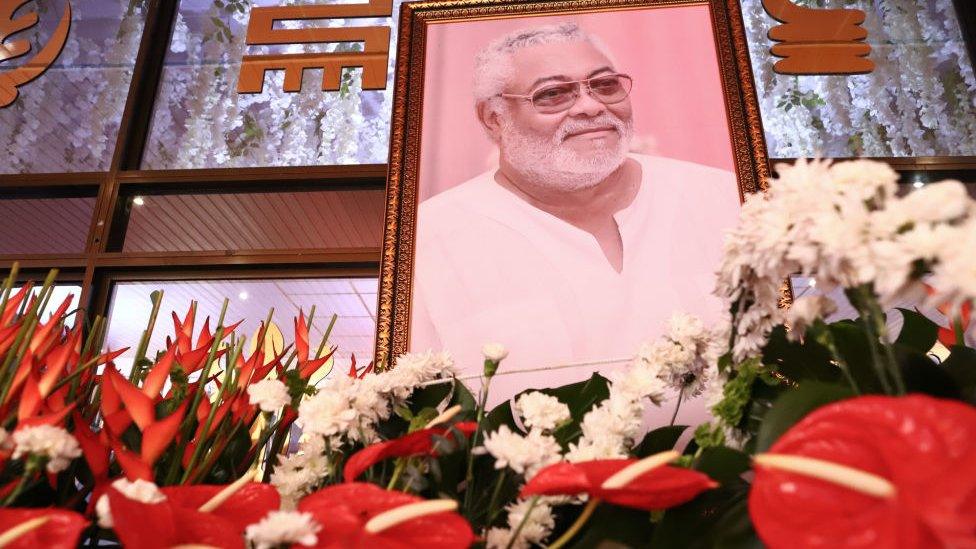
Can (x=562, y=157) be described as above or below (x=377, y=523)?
above

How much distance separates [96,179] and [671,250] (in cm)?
133

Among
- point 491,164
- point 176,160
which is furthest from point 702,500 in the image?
point 176,160

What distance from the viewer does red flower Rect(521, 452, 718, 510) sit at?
1.41 feet

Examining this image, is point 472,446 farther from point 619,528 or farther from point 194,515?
point 194,515

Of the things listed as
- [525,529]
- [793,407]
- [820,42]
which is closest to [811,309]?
[793,407]

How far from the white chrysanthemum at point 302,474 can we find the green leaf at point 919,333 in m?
0.65

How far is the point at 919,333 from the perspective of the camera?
72 centimetres

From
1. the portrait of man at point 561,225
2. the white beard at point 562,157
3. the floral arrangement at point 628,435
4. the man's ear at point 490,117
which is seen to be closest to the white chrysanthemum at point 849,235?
the floral arrangement at point 628,435

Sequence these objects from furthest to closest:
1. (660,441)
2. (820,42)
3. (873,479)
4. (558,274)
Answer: (820,42) < (558,274) < (660,441) < (873,479)

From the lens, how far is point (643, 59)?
4.18 ft

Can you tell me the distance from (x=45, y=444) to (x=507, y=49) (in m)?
1.08

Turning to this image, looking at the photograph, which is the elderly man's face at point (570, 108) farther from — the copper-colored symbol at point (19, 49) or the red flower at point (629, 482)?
the copper-colored symbol at point (19, 49)

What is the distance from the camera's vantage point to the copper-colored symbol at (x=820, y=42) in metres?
1.47

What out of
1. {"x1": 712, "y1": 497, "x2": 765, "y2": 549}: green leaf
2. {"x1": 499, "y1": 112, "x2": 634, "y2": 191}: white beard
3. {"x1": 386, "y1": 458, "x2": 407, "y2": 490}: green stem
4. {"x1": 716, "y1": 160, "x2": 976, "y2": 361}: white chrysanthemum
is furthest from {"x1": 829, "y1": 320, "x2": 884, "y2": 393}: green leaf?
{"x1": 499, "y1": 112, "x2": 634, "y2": 191}: white beard
